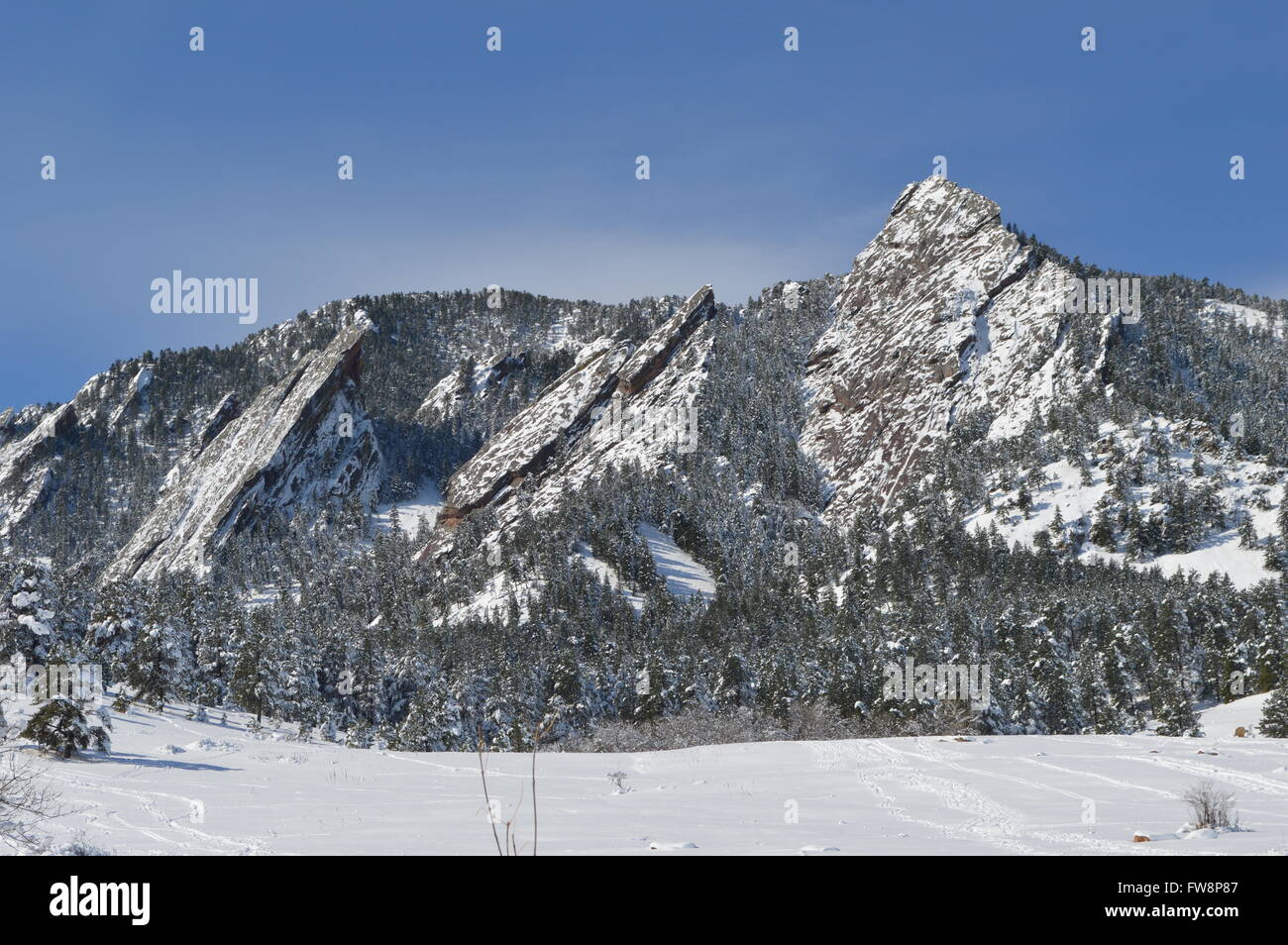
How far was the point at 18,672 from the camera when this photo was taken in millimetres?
47094

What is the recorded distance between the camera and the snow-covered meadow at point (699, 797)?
15.0m

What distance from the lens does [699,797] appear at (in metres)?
22.7

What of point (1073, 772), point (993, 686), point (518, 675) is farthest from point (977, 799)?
point (518, 675)

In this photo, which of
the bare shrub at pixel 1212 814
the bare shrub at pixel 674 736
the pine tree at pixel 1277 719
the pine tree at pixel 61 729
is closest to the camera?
the bare shrub at pixel 1212 814

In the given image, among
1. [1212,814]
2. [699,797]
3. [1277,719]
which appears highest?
[1212,814]

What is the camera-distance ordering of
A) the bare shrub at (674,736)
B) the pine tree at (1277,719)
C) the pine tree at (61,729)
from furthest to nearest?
the pine tree at (1277,719) → the bare shrub at (674,736) → the pine tree at (61,729)

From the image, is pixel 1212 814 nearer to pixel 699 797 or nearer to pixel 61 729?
pixel 699 797

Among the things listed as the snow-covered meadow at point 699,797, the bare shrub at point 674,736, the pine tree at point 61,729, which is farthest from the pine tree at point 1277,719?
the pine tree at point 61,729

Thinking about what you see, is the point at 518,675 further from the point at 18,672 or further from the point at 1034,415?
the point at 1034,415

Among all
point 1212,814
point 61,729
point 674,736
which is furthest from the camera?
point 674,736

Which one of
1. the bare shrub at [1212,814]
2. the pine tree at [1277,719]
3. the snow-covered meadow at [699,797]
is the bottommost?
the pine tree at [1277,719]

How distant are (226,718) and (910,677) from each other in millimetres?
55862

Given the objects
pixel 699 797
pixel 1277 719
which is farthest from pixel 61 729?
pixel 1277 719

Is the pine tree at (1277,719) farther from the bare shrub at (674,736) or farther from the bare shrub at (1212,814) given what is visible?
the bare shrub at (1212,814)
